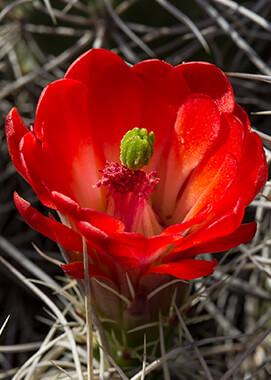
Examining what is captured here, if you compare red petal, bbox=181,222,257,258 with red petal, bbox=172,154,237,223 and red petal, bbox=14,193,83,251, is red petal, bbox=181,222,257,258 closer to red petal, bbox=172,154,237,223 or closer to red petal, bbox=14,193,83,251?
red petal, bbox=172,154,237,223

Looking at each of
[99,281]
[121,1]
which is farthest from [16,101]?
[99,281]

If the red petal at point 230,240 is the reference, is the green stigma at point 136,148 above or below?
above

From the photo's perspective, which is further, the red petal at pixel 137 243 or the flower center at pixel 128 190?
the flower center at pixel 128 190

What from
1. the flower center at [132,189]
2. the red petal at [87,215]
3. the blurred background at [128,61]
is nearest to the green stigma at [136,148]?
the flower center at [132,189]

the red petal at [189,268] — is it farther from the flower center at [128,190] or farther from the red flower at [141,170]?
the flower center at [128,190]

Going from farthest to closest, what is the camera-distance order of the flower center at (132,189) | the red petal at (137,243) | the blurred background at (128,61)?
the blurred background at (128,61), the flower center at (132,189), the red petal at (137,243)

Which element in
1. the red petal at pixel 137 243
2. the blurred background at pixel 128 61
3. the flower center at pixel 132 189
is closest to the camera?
the red petal at pixel 137 243

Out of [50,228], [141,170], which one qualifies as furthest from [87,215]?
[141,170]
